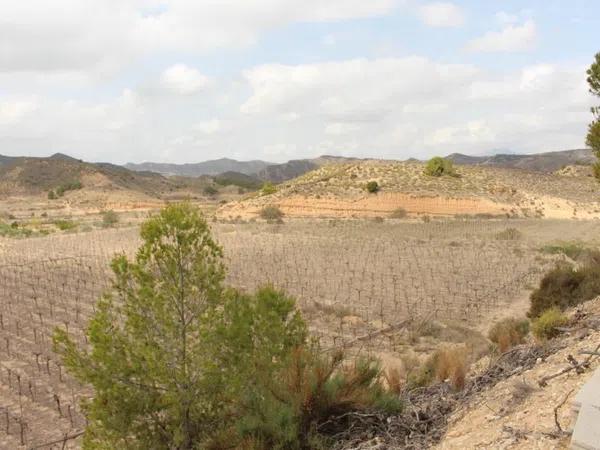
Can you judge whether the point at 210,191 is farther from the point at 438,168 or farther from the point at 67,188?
the point at 438,168

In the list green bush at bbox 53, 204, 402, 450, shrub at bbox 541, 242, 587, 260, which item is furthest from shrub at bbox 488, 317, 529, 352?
shrub at bbox 541, 242, 587, 260

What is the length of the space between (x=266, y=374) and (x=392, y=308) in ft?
36.0

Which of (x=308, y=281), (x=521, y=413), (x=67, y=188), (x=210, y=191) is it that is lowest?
(x=308, y=281)

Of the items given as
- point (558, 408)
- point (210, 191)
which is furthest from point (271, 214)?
point (210, 191)

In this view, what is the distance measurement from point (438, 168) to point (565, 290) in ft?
142

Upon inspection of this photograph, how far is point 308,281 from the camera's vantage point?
21531mm

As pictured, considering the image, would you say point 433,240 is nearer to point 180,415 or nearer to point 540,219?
point 540,219

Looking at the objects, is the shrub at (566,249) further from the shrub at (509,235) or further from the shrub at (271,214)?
the shrub at (271,214)

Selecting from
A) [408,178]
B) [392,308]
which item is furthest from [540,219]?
[392,308]

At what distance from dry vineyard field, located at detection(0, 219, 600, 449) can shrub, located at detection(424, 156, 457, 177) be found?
60.3 feet

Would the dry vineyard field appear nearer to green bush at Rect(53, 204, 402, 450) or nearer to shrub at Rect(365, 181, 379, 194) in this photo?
green bush at Rect(53, 204, 402, 450)

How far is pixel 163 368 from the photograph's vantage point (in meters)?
6.59

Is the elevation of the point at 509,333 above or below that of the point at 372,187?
below

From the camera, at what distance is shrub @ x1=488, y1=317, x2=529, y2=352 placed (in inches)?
461
